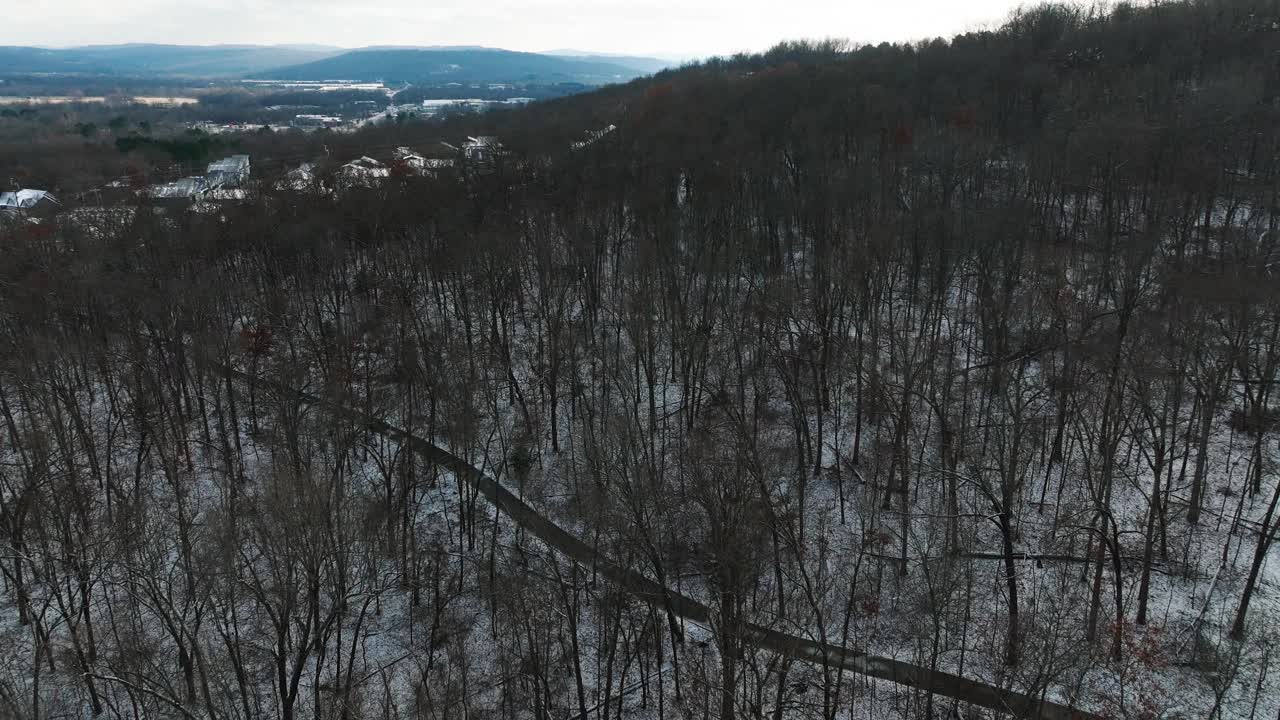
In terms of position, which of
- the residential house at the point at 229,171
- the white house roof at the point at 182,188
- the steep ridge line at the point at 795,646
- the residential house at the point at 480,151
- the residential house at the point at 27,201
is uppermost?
the residential house at the point at 480,151

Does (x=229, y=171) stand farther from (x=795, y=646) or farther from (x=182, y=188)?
(x=795, y=646)

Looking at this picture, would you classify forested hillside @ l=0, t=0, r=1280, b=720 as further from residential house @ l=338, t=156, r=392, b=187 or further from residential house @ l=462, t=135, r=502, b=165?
residential house @ l=462, t=135, r=502, b=165

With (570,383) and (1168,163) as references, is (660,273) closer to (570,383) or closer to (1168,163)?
(570,383)

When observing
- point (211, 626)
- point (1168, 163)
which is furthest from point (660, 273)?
point (1168, 163)

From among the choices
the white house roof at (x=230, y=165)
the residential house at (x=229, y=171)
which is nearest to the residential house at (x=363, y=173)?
the residential house at (x=229, y=171)

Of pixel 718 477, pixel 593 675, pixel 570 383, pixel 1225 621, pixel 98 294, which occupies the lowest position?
pixel 593 675

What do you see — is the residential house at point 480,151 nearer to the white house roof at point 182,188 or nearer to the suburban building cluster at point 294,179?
the suburban building cluster at point 294,179

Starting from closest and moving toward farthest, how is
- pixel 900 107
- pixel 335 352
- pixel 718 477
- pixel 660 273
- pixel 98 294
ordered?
pixel 718 477, pixel 98 294, pixel 335 352, pixel 660 273, pixel 900 107

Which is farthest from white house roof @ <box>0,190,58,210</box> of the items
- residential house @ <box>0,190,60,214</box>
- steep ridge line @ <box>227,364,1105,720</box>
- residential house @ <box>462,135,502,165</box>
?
steep ridge line @ <box>227,364,1105,720</box>
